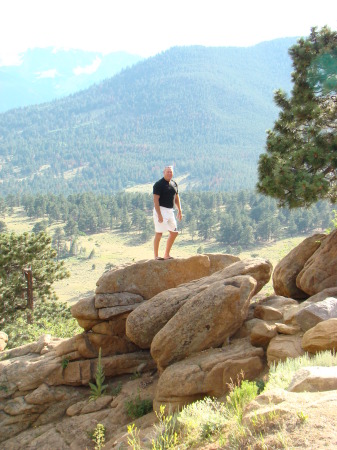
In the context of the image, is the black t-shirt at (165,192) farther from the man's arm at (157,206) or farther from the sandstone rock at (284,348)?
the sandstone rock at (284,348)

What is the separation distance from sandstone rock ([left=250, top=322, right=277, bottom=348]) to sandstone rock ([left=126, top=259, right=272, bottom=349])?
83.1 inches

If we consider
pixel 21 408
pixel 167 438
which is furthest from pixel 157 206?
pixel 167 438

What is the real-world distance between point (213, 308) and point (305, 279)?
10.4 ft

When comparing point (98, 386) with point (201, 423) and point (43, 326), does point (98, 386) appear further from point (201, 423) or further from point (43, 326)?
Answer: point (43, 326)

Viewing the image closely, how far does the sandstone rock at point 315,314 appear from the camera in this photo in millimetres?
10509

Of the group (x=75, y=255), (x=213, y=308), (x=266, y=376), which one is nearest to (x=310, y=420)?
(x=266, y=376)

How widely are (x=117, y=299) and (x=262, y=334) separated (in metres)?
5.12

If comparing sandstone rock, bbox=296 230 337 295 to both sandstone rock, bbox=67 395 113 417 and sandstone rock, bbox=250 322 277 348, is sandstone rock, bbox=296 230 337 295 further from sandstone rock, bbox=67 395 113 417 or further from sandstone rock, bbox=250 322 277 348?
sandstone rock, bbox=67 395 113 417

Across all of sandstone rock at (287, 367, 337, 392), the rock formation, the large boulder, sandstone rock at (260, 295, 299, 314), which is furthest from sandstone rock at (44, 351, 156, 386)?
sandstone rock at (287, 367, 337, 392)

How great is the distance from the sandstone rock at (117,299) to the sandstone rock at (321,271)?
15.8ft

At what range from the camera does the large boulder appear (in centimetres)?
1185

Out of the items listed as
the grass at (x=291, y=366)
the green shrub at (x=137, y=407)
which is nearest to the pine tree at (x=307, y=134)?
the grass at (x=291, y=366)

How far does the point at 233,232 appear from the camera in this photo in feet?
407

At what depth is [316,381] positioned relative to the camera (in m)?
7.05
